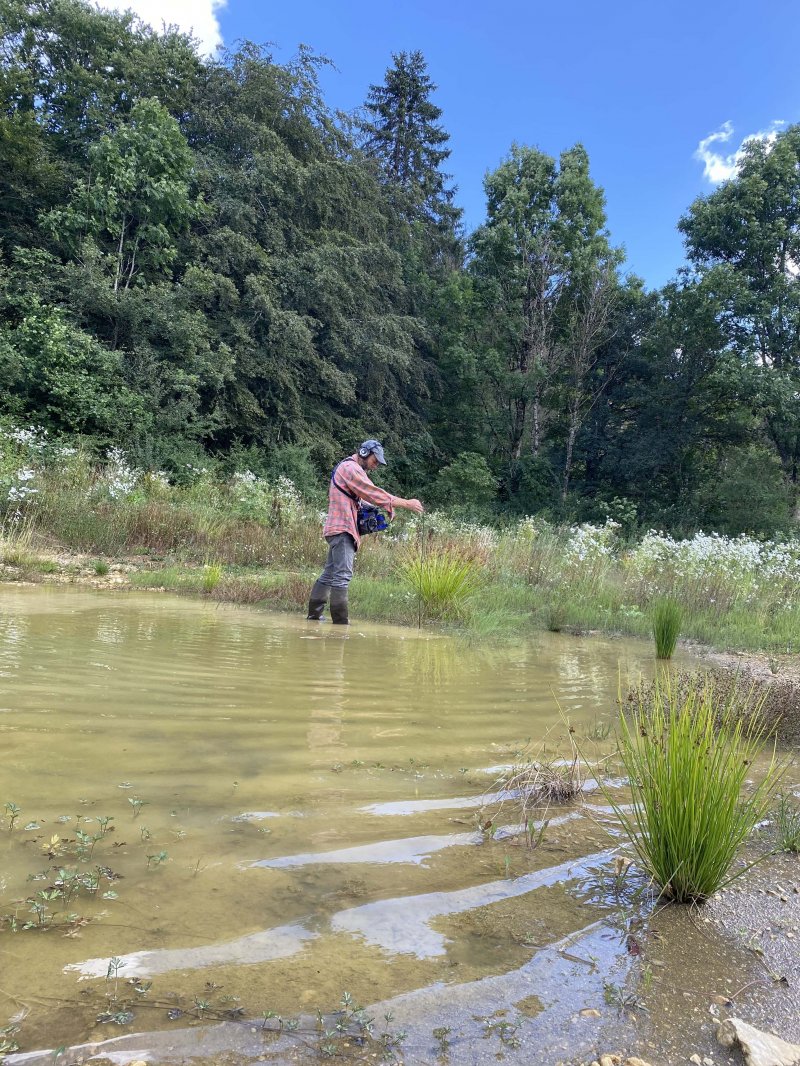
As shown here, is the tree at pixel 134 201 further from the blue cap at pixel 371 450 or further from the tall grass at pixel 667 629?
the tall grass at pixel 667 629

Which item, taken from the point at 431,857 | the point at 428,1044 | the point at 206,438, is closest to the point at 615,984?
the point at 428,1044

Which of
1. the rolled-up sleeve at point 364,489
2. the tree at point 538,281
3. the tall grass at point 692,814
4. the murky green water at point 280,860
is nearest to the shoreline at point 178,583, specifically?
the rolled-up sleeve at point 364,489

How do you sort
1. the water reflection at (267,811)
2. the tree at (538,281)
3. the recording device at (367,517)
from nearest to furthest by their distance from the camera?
1. the water reflection at (267,811)
2. the recording device at (367,517)
3. the tree at (538,281)

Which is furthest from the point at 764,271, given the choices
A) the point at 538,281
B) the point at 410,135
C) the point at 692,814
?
the point at 692,814

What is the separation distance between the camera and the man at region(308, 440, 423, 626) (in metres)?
6.93

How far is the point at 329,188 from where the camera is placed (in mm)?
22875

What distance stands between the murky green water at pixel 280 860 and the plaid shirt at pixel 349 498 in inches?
102

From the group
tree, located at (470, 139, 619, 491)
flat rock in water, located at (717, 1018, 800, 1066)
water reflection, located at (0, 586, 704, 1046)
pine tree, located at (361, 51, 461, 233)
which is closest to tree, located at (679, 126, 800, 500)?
tree, located at (470, 139, 619, 491)

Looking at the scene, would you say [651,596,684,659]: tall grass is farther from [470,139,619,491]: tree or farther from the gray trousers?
[470,139,619,491]: tree

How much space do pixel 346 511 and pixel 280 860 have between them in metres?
4.97

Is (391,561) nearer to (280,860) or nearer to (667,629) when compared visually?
(667,629)

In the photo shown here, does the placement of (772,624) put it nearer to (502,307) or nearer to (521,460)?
(521,460)

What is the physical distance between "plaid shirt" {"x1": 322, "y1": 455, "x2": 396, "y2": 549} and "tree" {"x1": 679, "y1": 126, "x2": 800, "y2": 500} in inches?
747

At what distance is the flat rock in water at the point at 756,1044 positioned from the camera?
1.47 metres
